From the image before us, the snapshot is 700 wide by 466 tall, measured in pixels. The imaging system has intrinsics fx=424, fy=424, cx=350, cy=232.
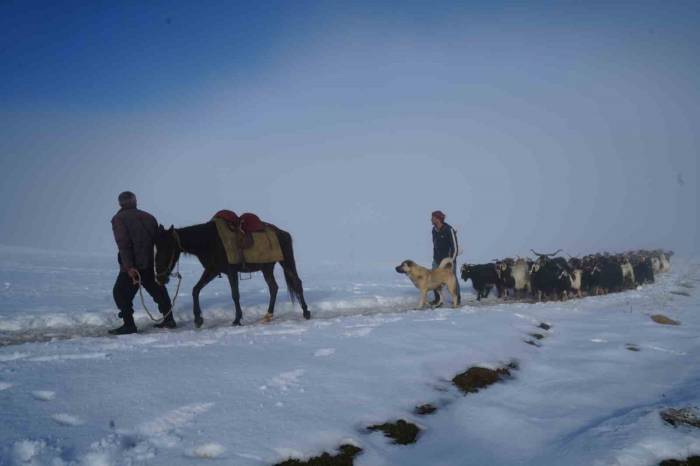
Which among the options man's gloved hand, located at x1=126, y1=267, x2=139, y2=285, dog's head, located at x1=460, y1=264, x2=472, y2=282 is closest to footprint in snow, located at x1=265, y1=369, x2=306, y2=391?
man's gloved hand, located at x1=126, y1=267, x2=139, y2=285

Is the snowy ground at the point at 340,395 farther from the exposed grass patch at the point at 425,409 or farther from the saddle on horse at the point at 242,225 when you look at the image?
the saddle on horse at the point at 242,225

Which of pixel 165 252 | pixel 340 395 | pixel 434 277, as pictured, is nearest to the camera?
pixel 340 395

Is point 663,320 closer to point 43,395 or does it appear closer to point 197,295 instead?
point 197,295

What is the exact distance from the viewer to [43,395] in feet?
11.0

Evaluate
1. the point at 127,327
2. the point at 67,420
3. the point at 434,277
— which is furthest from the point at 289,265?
the point at 67,420

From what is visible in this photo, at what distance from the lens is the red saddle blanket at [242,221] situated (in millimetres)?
8375

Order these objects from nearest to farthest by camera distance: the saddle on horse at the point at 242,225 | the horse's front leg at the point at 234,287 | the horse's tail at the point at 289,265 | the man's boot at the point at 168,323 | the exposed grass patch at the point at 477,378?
the exposed grass patch at the point at 477,378
the man's boot at the point at 168,323
the horse's front leg at the point at 234,287
the saddle on horse at the point at 242,225
the horse's tail at the point at 289,265

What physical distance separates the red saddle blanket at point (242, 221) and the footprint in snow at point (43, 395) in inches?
202

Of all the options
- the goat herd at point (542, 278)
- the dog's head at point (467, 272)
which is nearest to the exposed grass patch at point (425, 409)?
the goat herd at point (542, 278)

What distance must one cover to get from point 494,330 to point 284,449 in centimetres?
480

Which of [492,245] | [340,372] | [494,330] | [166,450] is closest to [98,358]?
[166,450]

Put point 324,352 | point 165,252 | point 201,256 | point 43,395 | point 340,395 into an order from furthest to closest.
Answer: point 201,256, point 165,252, point 324,352, point 340,395, point 43,395

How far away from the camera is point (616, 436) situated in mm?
3164

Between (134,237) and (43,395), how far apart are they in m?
4.19
